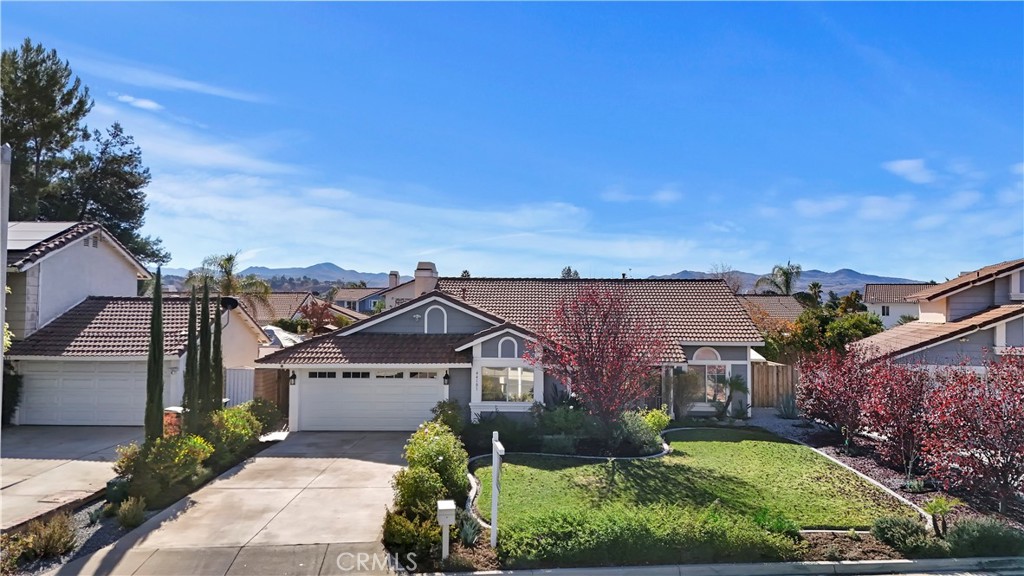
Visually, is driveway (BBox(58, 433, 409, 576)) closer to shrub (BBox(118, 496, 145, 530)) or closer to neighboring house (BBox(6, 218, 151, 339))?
shrub (BBox(118, 496, 145, 530))

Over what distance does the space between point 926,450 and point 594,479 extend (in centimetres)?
616

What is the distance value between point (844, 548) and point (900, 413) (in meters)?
4.48

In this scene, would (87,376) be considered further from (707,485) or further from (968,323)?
(968,323)

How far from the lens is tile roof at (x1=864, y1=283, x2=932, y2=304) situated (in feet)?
189

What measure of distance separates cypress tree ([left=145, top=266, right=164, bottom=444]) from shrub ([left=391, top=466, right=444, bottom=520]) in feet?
16.9

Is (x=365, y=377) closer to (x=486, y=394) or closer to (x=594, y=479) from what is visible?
(x=486, y=394)

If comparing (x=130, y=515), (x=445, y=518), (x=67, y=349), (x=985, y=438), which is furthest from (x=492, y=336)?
(x=67, y=349)

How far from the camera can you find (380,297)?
78375 mm

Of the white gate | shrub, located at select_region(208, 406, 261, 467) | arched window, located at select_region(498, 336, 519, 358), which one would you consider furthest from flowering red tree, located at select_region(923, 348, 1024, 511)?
the white gate

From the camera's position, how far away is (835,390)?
15219 millimetres

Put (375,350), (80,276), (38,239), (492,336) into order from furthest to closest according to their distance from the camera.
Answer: (80,276) < (38,239) < (375,350) < (492,336)

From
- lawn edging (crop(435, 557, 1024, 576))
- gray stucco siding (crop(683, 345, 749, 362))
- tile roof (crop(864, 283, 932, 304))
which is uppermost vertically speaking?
tile roof (crop(864, 283, 932, 304))

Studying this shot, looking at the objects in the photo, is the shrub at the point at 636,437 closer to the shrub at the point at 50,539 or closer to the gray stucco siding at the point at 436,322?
the gray stucco siding at the point at 436,322

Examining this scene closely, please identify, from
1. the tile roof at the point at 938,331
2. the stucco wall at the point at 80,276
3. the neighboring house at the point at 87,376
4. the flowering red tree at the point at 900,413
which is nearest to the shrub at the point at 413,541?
the flowering red tree at the point at 900,413
